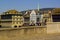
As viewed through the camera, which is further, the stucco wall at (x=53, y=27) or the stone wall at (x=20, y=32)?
the stucco wall at (x=53, y=27)

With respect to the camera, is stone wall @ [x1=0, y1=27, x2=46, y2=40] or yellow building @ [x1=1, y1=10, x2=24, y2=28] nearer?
stone wall @ [x1=0, y1=27, x2=46, y2=40]

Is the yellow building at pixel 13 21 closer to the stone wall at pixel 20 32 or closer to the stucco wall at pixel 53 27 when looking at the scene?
the stucco wall at pixel 53 27

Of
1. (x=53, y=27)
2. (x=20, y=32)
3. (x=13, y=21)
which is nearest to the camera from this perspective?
(x=20, y=32)

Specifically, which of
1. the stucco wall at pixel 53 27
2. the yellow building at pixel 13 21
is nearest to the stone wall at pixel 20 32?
the stucco wall at pixel 53 27

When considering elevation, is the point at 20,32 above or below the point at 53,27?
below

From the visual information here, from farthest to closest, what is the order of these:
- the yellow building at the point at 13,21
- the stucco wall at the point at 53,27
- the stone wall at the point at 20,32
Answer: the yellow building at the point at 13,21
the stucco wall at the point at 53,27
the stone wall at the point at 20,32

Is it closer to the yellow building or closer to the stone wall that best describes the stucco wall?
the stone wall

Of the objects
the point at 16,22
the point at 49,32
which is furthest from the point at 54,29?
the point at 16,22

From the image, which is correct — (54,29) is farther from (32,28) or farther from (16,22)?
(16,22)

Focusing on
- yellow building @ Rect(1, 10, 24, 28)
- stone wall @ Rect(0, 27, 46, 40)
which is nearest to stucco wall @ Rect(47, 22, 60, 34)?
stone wall @ Rect(0, 27, 46, 40)

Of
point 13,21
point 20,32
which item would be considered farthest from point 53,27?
point 13,21

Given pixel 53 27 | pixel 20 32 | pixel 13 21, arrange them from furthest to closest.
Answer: pixel 13 21
pixel 53 27
pixel 20 32

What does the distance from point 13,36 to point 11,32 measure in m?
0.50

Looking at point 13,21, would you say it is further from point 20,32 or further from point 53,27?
point 20,32
